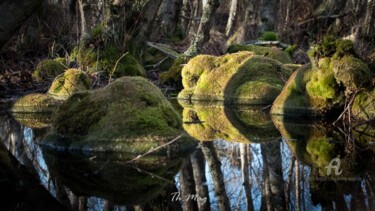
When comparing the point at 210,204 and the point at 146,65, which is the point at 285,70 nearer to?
the point at 146,65

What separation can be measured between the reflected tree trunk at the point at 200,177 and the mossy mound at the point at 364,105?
338 cm

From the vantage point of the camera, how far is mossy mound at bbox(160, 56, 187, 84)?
14633mm

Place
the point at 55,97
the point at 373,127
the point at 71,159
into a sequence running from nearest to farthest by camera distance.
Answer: the point at 71,159, the point at 373,127, the point at 55,97

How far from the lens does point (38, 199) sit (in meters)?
4.16

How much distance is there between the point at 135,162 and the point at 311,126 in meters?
3.71

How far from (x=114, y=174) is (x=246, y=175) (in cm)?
138

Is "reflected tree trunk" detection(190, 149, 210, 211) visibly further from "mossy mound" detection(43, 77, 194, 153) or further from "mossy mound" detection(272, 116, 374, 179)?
"mossy mound" detection(272, 116, 374, 179)

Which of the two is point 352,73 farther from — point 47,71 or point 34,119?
point 47,71

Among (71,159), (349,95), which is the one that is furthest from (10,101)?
(349,95)

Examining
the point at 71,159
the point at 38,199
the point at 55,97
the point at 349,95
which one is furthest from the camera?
the point at 55,97

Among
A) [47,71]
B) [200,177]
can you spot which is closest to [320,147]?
[200,177]

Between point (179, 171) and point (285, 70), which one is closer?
point (179, 171)

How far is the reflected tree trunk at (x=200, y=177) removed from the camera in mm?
4274

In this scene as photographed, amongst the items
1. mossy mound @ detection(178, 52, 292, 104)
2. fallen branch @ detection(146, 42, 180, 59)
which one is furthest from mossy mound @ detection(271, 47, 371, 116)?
fallen branch @ detection(146, 42, 180, 59)
